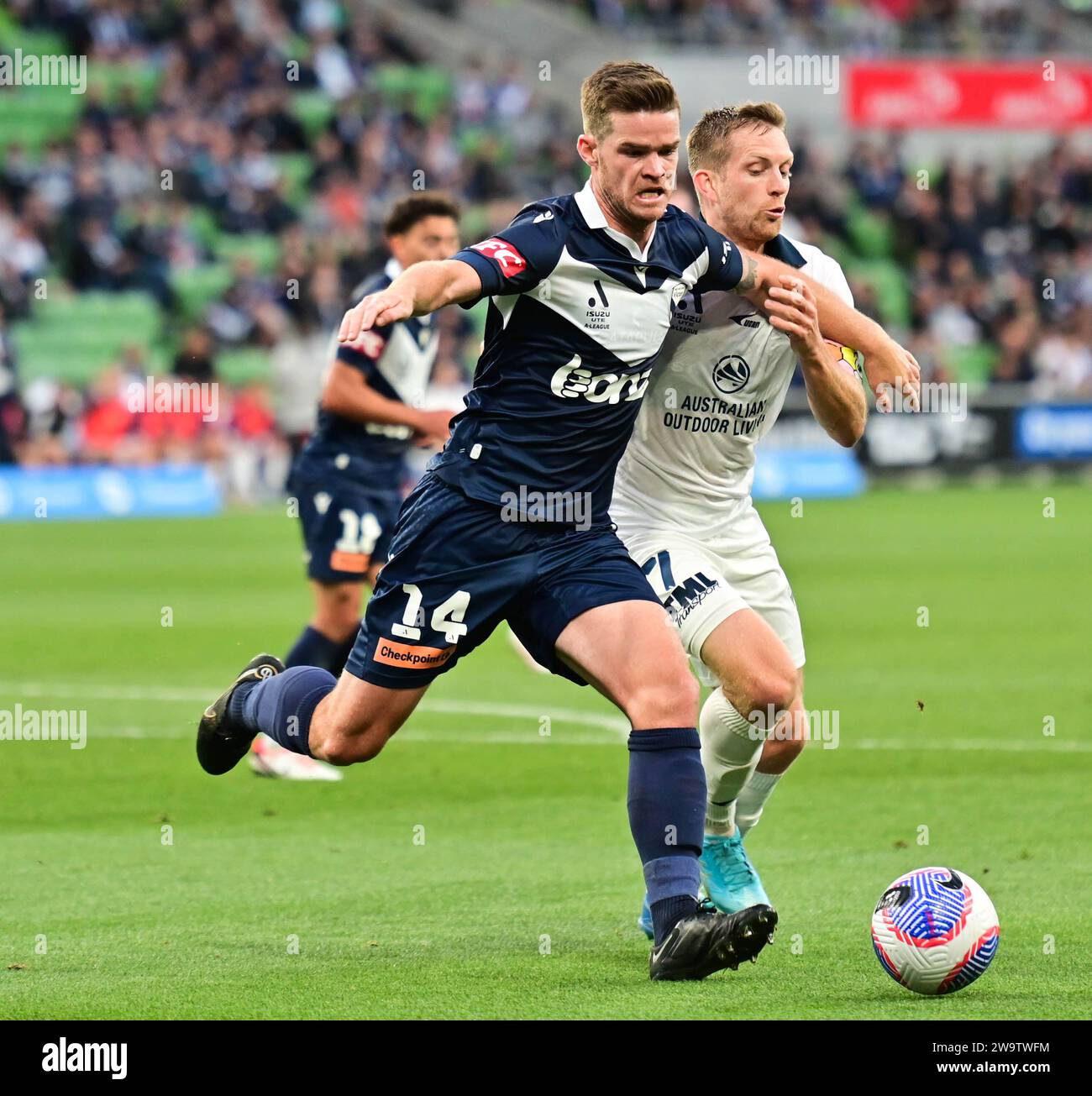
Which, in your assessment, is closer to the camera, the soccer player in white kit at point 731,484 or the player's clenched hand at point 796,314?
the player's clenched hand at point 796,314

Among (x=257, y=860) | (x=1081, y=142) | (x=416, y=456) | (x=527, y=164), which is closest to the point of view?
(x=257, y=860)

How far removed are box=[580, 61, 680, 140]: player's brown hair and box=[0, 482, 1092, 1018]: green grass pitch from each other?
240cm

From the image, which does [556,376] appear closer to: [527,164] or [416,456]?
[416,456]

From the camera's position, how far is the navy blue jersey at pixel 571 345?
5809mm

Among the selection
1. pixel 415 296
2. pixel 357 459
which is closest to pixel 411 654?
pixel 415 296

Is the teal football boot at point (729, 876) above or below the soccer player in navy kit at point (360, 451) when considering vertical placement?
below

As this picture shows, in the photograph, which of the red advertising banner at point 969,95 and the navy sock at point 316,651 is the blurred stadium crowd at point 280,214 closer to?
the red advertising banner at point 969,95

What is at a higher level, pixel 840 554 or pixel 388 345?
pixel 388 345

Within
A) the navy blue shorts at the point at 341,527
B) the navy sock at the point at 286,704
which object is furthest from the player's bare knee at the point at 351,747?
the navy blue shorts at the point at 341,527

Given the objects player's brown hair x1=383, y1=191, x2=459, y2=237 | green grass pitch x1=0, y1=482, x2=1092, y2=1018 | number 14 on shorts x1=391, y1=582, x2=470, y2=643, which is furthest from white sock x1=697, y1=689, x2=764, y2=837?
player's brown hair x1=383, y1=191, x2=459, y2=237

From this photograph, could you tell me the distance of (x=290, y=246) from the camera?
27.1m

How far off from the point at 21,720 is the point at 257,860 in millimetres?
3874

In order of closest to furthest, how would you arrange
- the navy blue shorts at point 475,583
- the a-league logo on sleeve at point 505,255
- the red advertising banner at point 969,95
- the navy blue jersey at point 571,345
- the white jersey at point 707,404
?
1. the a-league logo on sleeve at point 505,255
2. the navy blue jersey at point 571,345
3. the navy blue shorts at point 475,583
4. the white jersey at point 707,404
5. the red advertising banner at point 969,95

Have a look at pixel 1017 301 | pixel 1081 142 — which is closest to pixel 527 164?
pixel 1017 301
